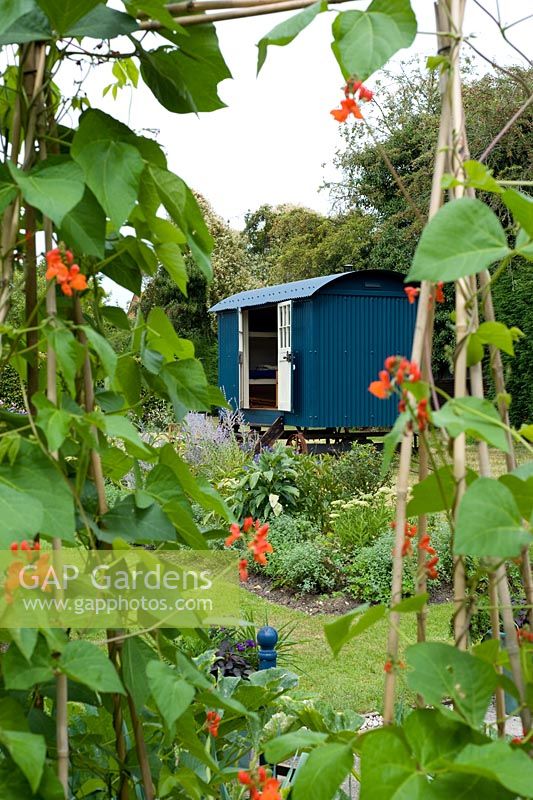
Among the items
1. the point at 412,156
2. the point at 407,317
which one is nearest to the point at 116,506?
the point at 407,317

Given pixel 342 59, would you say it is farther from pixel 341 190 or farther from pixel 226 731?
pixel 341 190

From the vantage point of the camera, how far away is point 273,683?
201 cm

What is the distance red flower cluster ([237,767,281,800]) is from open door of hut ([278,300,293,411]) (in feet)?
36.7

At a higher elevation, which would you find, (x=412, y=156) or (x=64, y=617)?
(x=412, y=156)

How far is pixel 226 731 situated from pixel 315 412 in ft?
34.1

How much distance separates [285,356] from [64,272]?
11755 mm

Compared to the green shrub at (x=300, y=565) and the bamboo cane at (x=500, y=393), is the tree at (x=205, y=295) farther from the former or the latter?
the bamboo cane at (x=500, y=393)

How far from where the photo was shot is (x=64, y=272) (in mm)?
870

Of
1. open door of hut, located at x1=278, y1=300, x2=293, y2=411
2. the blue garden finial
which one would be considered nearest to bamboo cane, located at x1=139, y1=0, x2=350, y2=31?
the blue garden finial

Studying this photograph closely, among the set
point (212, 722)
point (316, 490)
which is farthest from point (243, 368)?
point (212, 722)

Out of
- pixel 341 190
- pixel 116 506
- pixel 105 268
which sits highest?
pixel 341 190

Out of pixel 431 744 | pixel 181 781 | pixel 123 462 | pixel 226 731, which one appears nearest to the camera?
pixel 431 744

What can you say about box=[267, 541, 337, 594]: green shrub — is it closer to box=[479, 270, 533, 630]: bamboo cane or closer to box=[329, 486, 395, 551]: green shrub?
box=[329, 486, 395, 551]: green shrub

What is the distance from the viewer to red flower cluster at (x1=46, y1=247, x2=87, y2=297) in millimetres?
868
